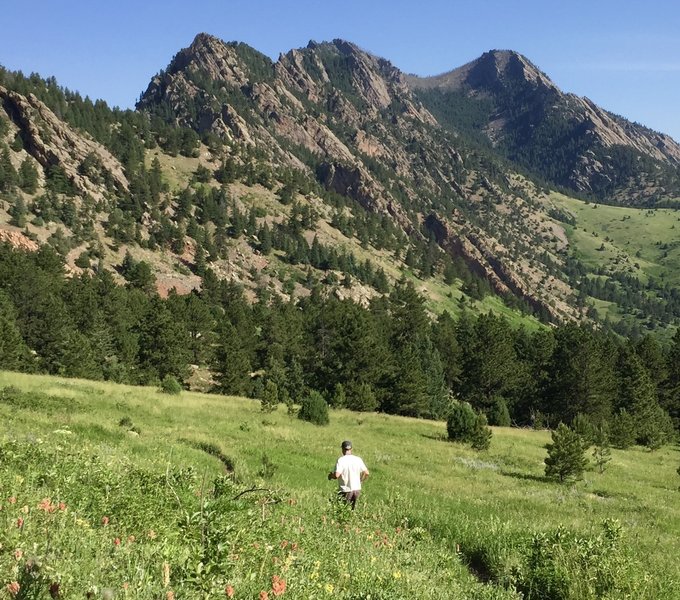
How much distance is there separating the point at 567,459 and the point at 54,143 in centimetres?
14596

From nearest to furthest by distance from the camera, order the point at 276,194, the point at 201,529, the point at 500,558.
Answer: the point at 201,529 < the point at 500,558 < the point at 276,194

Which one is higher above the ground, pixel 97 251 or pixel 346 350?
pixel 97 251

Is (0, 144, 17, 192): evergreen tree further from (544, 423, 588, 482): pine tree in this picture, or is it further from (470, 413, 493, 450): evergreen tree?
(544, 423, 588, 482): pine tree

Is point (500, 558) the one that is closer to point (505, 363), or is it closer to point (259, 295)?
point (505, 363)

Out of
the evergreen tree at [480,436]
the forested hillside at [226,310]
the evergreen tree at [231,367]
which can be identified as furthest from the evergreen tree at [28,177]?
the evergreen tree at [480,436]

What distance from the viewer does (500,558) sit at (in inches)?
409

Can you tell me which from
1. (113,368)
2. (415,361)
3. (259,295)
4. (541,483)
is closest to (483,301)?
(259,295)

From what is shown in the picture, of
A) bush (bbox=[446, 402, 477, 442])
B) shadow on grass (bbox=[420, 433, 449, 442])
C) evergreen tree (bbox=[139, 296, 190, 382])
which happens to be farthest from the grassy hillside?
evergreen tree (bbox=[139, 296, 190, 382])

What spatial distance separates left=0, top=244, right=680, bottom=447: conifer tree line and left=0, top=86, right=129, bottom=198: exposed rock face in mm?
58577

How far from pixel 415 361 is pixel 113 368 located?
120 feet

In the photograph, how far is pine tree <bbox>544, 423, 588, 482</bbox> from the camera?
26.4m

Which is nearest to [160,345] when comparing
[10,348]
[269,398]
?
[10,348]

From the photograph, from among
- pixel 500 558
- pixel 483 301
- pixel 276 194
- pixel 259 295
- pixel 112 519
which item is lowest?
pixel 500 558

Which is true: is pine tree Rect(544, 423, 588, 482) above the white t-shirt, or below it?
below
